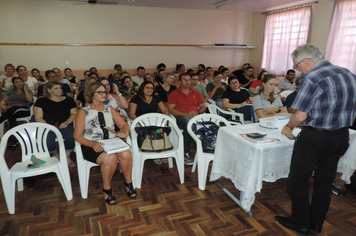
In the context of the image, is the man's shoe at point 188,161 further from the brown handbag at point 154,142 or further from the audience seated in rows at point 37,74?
the audience seated in rows at point 37,74

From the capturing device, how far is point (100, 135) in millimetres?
2510

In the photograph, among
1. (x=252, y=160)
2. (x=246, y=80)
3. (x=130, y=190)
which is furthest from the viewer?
(x=246, y=80)

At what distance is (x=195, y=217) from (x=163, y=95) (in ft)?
8.66

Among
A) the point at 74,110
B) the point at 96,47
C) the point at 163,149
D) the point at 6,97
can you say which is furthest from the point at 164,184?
the point at 96,47

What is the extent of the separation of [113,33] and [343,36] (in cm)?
574

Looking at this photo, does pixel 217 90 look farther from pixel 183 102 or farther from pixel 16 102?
pixel 16 102

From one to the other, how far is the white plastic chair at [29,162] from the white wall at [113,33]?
4.64 metres

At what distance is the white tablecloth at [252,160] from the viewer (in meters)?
1.90

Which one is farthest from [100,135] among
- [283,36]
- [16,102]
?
[283,36]

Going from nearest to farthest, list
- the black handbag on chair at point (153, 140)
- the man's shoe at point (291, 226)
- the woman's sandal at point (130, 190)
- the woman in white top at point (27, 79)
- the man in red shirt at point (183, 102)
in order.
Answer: the man's shoe at point (291, 226), the woman's sandal at point (130, 190), the black handbag on chair at point (153, 140), the man in red shirt at point (183, 102), the woman in white top at point (27, 79)

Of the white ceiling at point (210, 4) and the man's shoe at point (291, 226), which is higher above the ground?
the white ceiling at point (210, 4)

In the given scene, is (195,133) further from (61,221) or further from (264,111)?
(61,221)

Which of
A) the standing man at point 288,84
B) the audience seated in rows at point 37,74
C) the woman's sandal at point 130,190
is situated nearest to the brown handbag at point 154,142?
the woman's sandal at point 130,190

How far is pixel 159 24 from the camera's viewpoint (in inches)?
282
